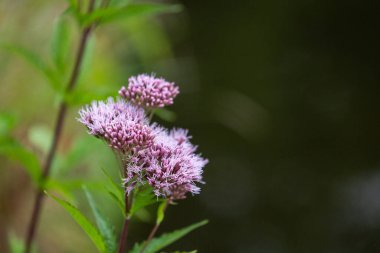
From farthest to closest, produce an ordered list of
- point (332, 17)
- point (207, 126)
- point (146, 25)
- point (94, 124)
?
1. point (332, 17)
2. point (207, 126)
3. point (146, 25)
4. point (94, 124)

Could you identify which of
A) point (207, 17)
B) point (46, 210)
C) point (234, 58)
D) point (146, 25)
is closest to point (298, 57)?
point (234, 58)

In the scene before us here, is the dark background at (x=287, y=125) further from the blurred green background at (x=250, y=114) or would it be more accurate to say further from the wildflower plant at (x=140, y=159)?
the wildflower plant at (x=140, y=159)

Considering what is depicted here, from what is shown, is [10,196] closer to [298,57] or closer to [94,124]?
[94,124]

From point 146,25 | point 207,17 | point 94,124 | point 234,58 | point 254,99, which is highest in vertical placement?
point 207,17

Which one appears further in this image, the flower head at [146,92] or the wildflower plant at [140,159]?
the flower head at [146,92]

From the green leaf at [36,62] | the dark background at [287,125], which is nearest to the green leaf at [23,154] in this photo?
the green leaf at [36,62]

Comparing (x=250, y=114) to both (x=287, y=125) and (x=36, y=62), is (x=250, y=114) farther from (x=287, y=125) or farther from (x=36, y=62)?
(x=36, y=62)

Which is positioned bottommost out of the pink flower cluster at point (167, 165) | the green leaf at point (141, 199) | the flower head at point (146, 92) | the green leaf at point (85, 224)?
the green leaf at point (85, 224)
